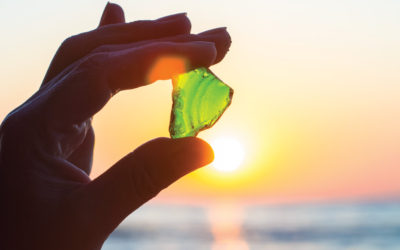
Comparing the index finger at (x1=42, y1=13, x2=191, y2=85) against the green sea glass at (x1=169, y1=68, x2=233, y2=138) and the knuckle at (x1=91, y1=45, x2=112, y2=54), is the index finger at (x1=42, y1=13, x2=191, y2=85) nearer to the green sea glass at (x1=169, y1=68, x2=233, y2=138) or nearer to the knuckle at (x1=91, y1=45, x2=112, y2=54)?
the knuckle at (x1=91, y1=45, x2=112, y2=54)

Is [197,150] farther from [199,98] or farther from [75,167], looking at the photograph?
[75,167]

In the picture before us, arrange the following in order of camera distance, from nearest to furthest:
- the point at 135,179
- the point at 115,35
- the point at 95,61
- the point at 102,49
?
the point at 135,179 → the point at 95,61 → the point at 102,49 → the point at 115,35

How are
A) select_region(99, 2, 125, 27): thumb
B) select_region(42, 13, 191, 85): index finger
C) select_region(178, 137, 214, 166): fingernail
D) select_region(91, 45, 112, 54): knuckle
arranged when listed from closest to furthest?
select_region(178, 137, 214, 166): fingernail, select_region(91, 45, 112, 54): knuckle, select_region(42, 13, 191, 85): index finger, select_region(99, 2, 125, 27): thumb

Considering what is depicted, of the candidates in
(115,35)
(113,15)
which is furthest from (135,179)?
(113,15)

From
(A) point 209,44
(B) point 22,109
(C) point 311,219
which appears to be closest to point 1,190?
(B) point 22,109

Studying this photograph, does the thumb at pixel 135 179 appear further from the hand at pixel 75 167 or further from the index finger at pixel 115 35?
the index finger at pixel 115 35

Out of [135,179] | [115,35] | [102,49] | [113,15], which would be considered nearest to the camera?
[135,179]

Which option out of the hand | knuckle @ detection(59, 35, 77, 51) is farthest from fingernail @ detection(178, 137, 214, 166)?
knuckle @ detection(59, 35, 77, 51)
